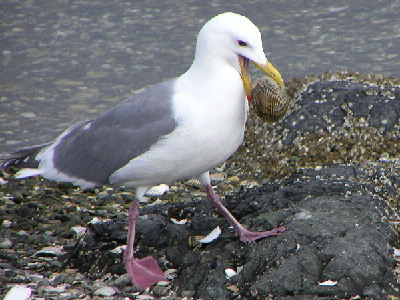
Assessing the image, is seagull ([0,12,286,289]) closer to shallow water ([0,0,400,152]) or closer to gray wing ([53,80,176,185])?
gray wing ([53,80,176,185])

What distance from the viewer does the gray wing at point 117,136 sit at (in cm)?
368

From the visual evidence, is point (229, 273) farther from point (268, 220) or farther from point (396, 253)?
point (396, 253)

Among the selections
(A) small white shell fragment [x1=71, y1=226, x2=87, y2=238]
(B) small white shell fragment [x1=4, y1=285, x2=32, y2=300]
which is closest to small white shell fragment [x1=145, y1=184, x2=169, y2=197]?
(A) small white shell fragment [x1=71, y1=226, x2=87, y2=238]

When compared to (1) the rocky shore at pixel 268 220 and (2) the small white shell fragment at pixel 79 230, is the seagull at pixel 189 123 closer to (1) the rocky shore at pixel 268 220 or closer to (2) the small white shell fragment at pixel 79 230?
(1) the rocky shore at pixel 268 220

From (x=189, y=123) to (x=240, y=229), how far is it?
0.58 m

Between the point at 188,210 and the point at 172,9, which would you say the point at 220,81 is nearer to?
the point at 188,210

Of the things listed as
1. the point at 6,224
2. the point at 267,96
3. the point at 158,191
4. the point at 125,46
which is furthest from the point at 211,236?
the point at 125,46

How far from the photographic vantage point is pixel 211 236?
3.88 m

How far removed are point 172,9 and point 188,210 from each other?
4985mm

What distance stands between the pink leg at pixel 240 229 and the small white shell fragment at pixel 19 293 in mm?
1005

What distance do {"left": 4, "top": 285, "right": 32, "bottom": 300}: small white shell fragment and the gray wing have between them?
0.68 metres

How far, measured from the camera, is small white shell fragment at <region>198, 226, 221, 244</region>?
3.81m

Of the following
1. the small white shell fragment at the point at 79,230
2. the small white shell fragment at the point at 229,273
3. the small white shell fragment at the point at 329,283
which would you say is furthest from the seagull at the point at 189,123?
the small white shell fragment at the point at 79,230

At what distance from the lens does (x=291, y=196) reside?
13.1ft
